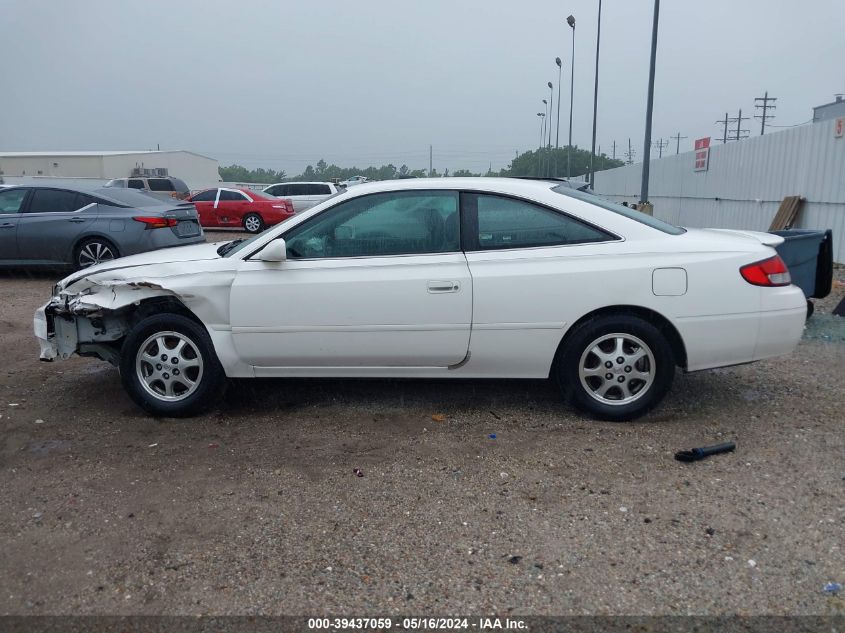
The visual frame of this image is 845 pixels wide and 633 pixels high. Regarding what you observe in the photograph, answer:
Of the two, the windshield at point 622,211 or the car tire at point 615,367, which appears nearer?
the car tire at point 615,367

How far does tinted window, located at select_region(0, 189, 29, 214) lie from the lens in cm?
1138

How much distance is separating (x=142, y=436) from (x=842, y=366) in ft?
17.8

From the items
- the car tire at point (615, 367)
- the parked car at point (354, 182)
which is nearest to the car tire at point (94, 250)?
the parked car at point (354, 182)

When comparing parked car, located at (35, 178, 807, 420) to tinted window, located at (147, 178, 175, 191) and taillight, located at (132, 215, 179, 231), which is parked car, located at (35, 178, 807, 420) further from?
tinted window, located at (147, 178, 175, 191)

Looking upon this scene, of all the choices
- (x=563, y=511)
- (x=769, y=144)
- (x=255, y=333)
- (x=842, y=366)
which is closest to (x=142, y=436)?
(x=255, y=333)

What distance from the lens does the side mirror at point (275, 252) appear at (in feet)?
15.6

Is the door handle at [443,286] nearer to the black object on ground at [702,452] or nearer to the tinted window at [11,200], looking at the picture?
the black object on ground at [702,452]

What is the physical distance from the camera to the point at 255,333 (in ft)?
15.9

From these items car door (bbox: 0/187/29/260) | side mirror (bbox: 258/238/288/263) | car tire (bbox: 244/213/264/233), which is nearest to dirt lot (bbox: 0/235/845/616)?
side mirror (bbox: 258/238/288/263)

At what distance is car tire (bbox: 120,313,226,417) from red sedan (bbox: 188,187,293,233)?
60.1 feet

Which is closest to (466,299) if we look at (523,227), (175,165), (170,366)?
(523,227)

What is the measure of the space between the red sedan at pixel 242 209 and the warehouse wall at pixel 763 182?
1237cm

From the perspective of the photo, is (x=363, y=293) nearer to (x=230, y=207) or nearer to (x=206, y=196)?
(x=230, y=207)

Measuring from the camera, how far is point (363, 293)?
4.75 metres
